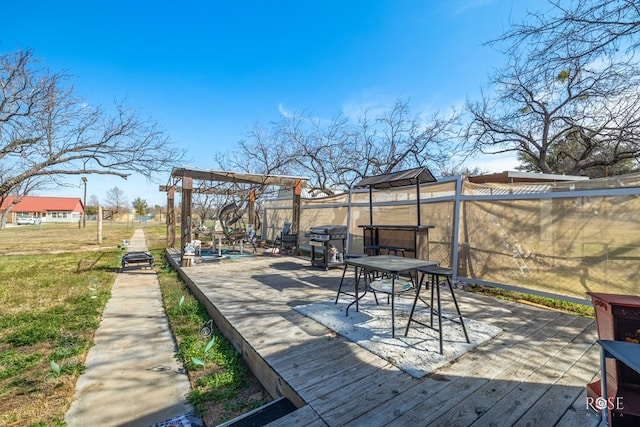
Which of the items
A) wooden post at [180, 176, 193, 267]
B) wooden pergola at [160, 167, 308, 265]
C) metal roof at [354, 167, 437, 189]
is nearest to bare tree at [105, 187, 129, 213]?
wooden pergola at [160, 167, 308, 265]

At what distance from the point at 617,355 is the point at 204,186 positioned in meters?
10.3

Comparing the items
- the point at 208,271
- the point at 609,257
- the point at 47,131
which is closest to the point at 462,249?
the point at 609,257

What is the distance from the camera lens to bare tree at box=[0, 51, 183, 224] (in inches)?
355

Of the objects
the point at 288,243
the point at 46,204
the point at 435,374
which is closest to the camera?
the point at 435,374

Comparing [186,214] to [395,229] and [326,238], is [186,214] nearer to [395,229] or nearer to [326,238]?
[326,238]

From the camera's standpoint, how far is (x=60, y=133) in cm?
980

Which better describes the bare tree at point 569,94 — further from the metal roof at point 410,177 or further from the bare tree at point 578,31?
the metal roof at point 410,177

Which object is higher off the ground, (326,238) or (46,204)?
(46,204)

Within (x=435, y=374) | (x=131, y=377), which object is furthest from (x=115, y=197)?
(x=435, y=374)

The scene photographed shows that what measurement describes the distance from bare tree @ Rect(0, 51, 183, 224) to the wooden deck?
406 inches

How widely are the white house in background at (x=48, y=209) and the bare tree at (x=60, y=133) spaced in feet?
137

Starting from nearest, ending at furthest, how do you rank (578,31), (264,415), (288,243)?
(264,415) < (578,31) < (288,243)

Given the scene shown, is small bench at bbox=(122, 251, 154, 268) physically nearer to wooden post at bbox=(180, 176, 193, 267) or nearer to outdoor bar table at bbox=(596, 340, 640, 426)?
wooden post at bbox=(180, 176, 193, 267)

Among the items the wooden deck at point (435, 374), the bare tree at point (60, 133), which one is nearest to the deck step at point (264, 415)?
the wooden deck at point (435, 374)
